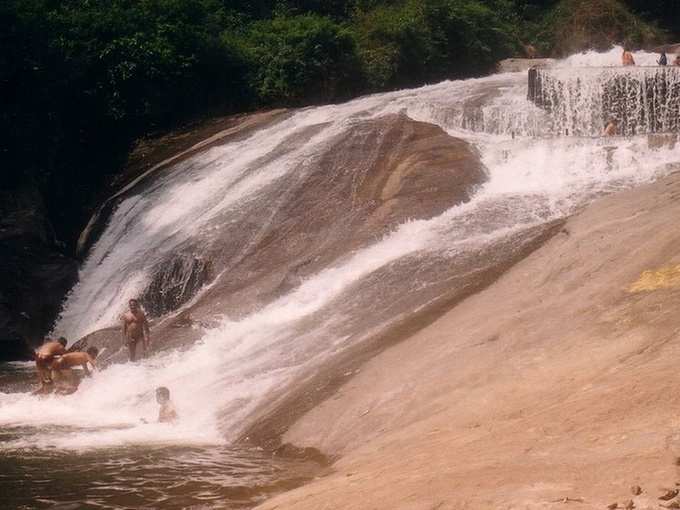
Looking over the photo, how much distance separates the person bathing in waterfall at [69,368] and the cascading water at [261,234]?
0.59 ft

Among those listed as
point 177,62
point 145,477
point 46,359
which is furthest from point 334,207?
point 177,62

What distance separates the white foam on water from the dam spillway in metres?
0.62

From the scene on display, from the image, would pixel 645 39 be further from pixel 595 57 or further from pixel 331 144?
pixel 331 144

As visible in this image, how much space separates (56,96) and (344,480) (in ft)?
59.7

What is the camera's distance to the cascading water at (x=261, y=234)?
10875 mm

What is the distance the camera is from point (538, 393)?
6969 mm

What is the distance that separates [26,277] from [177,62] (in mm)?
10071

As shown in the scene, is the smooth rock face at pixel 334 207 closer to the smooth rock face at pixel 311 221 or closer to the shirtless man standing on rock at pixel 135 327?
the smooth rock face at pixel 311 221

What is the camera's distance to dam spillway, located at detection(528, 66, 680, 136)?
63.5 ft

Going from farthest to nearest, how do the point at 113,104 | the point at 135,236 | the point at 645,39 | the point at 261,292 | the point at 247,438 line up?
the point at 645,39 < the point at 113,104 < the point at 135,236 < the point at 261,292 < the point at 247,438

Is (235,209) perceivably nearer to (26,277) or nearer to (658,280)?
(26,277)

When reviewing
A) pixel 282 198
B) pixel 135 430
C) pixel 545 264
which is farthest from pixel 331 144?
pixel 135 430

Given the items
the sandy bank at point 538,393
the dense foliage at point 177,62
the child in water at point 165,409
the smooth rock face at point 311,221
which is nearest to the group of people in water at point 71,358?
the smooth rock face at point 311,221

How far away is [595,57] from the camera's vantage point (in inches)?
1330
